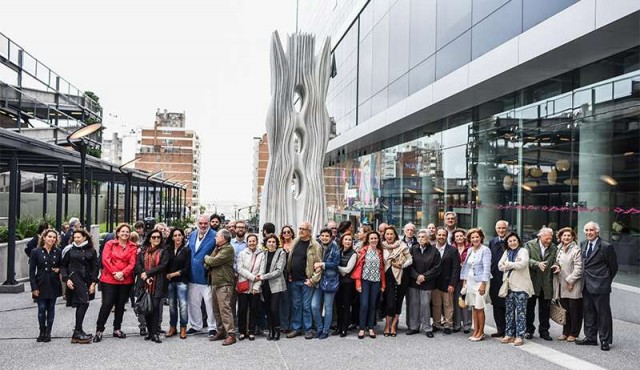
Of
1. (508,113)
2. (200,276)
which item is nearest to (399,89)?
(508,113)

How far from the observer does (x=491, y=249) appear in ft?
27.6

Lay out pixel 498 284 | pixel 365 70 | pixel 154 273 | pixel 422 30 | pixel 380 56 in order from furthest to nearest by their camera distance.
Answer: pixel 365 70
pixel 380 56
pixel 422 30
pixel 498 284
pixel 154 273

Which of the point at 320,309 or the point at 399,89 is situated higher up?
the point at 399,89

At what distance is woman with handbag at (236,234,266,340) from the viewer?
7926 millimetres

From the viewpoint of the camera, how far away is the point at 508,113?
14.5m

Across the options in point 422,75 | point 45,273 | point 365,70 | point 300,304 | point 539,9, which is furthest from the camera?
point 365,70

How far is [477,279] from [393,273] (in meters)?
1.19

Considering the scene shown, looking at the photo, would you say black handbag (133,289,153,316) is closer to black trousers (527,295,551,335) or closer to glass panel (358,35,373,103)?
black trousers (527,295,551,335)

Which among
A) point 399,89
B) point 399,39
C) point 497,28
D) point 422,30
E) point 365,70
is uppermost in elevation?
point 399,39

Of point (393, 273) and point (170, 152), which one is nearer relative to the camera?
point (393, 273)

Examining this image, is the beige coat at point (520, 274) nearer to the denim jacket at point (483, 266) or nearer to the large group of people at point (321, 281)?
the large group of people at point (321, 281)

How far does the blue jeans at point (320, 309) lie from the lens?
26.9 feet

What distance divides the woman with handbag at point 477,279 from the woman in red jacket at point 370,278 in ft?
3.93

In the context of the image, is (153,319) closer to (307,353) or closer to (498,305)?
(307,353)
